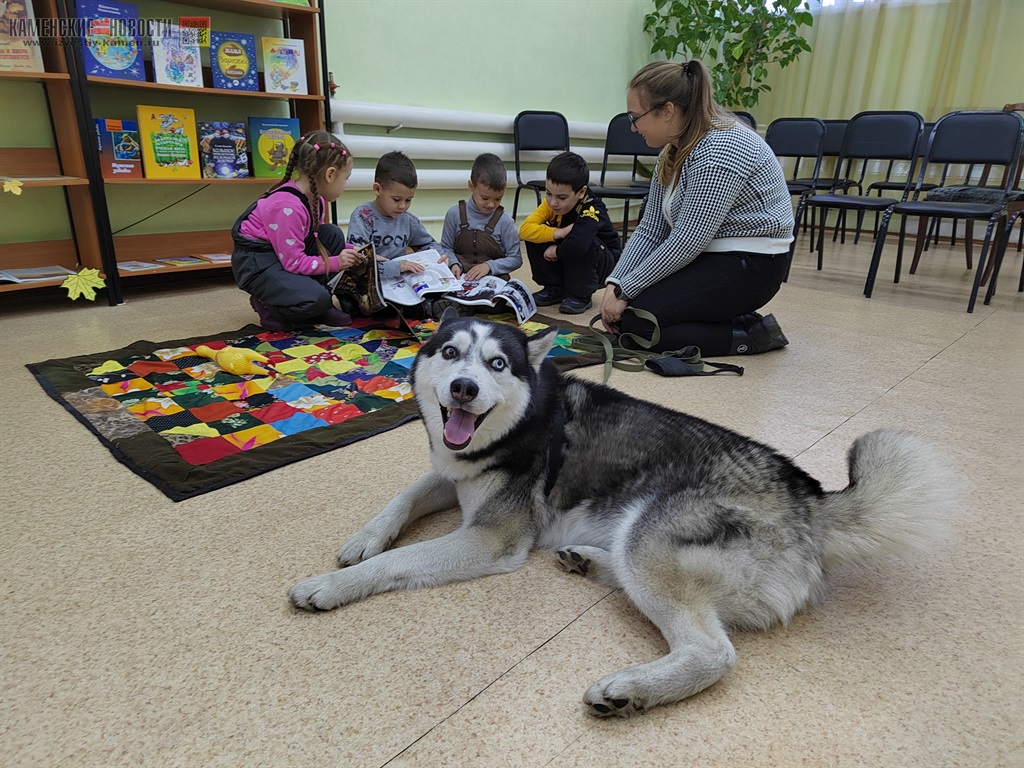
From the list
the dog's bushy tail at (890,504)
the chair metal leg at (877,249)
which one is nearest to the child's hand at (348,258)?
the dog's bushy tail at (890,504)

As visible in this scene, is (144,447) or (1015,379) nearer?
(144,447)

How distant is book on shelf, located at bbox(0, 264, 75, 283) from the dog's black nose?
3089 mm

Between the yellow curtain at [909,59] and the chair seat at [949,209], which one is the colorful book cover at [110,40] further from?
the yellow curtain at [909,59]

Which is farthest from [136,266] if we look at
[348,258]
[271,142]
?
[348,258]

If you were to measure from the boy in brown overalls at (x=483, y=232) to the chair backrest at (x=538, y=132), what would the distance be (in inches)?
67.7

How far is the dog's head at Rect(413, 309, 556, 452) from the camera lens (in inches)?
54.9

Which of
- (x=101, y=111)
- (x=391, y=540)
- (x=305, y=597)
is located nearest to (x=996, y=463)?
(x=391, y=540)

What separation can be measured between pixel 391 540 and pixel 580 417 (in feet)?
1.83

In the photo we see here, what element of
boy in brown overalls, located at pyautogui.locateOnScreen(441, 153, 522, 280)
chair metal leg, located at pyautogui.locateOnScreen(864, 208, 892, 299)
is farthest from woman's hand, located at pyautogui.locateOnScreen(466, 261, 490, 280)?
chair metal leg, located at pyautogui.locateOnScreen(864, 208, 892, 299)

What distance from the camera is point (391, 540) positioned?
60.9 inches

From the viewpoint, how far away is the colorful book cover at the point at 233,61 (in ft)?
12.2

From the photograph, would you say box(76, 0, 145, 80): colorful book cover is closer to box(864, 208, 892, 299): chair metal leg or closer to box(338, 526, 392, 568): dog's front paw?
box(338, 526, 392, 568): dog's front paw

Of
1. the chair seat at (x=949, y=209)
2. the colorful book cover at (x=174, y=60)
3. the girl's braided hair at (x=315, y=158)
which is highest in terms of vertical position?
the colorful book cover at (x=174, y=60)

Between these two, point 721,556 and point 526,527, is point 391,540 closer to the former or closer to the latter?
point 526,527
